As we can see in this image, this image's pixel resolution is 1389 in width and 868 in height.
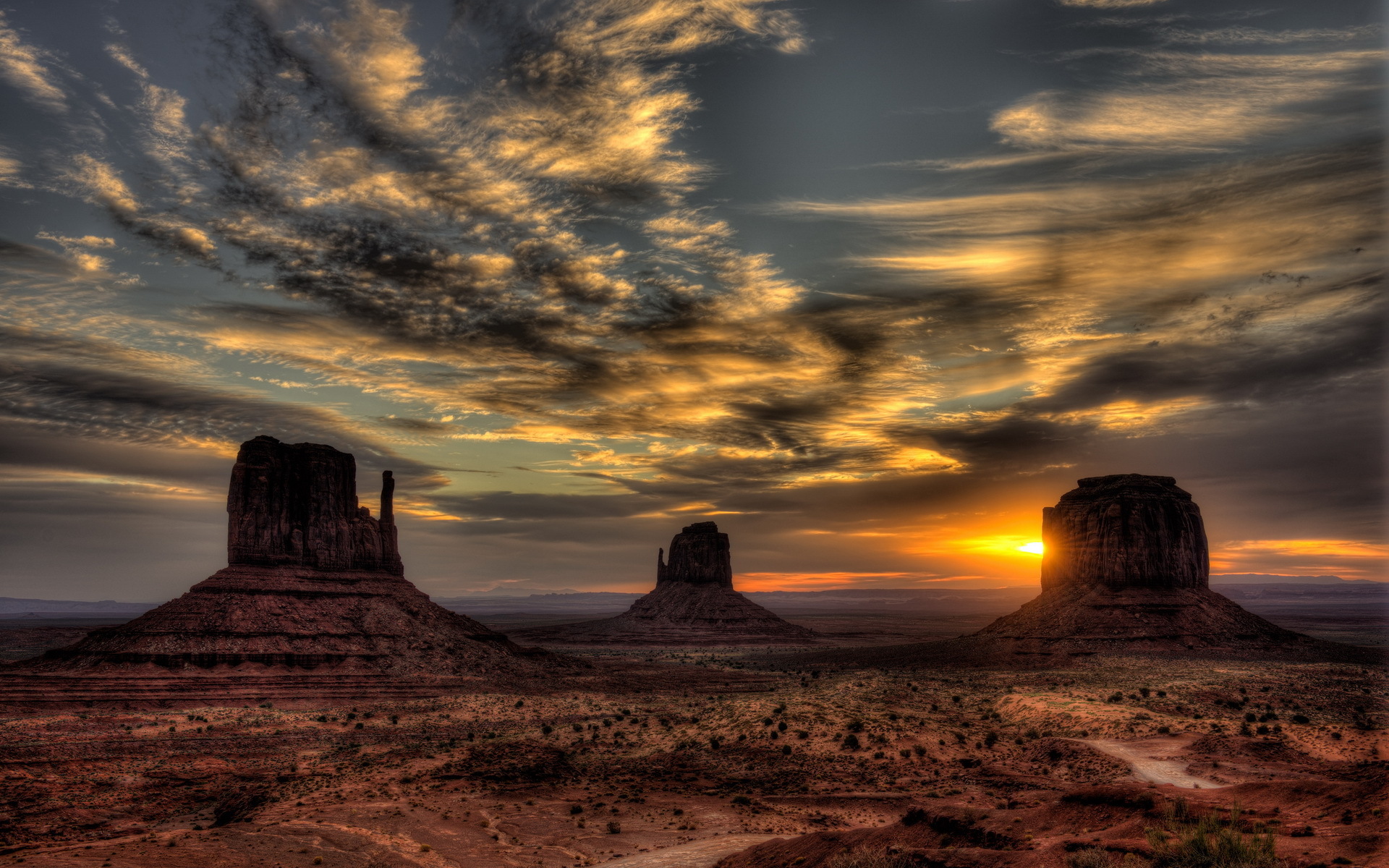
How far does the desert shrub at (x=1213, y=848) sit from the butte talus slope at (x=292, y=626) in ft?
174

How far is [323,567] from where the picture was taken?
71812mm

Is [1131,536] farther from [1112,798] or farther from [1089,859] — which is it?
[1089,859]

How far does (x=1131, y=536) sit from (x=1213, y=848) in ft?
259

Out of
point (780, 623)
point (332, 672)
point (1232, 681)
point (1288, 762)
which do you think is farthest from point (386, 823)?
point (780, 623)

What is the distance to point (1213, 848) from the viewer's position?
14273 millimetres

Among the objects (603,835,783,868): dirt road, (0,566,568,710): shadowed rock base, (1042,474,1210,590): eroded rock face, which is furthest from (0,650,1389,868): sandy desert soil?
(1042,474,1210,590): eroded rock face

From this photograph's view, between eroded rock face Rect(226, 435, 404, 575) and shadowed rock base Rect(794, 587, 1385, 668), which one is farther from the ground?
eroded rock face Rect(226, 435, 404, 575)

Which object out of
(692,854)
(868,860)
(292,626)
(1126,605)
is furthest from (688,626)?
(868,860)

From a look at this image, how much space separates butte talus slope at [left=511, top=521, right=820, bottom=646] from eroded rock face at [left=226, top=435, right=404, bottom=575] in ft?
227

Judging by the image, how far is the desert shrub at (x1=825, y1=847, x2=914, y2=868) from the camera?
56.4ft

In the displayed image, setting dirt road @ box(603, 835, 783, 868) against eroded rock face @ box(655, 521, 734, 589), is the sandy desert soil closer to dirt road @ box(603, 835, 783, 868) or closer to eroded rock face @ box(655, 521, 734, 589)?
dirt road @ box(603, 835, 783, 868)

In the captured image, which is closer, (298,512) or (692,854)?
(692,854)

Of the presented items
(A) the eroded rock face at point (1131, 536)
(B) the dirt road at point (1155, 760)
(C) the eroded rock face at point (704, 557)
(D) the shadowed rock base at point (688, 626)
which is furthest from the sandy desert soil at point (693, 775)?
(C) the eroded rock face at point (704, 557)

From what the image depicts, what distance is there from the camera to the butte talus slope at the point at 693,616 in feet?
459
